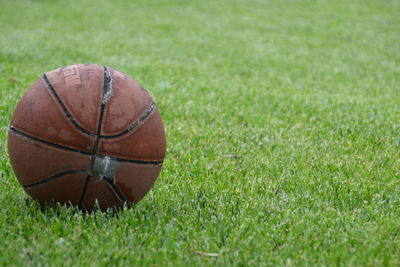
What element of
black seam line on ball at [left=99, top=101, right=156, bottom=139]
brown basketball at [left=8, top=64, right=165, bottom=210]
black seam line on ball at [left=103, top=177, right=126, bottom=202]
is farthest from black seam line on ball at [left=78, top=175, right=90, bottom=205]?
black seam line on ball at [left=99, top=101, right=156, bottom=139]

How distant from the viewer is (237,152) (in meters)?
5.33

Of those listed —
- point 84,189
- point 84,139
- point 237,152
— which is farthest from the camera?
point 237,152

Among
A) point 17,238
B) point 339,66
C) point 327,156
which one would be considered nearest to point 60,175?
point 17,238

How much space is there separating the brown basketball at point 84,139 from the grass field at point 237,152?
0.21 meters

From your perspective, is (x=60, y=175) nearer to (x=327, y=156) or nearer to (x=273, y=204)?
(x=273, y=204)

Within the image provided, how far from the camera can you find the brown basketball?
3.29 m

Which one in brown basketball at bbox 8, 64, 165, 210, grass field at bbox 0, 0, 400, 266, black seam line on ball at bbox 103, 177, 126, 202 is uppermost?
brown basketball at bbox 8, 64, 165, 210

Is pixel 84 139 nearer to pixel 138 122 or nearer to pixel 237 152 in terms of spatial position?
pixel 138 122

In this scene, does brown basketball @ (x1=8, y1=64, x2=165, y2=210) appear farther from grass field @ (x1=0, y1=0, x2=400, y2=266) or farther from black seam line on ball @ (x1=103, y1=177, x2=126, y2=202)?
grass field @ (x1=0, y1=0, x2=400, y2=266)

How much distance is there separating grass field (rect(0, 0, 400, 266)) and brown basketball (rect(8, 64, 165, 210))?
8.4 inches

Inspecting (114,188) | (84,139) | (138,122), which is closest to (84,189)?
(114,188)

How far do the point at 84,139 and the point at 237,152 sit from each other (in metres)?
2.38

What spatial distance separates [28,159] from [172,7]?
16834 millimetres

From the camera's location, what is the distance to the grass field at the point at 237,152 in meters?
3.21
